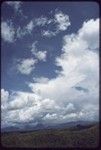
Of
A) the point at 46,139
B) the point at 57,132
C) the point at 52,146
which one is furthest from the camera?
the point at 57,132

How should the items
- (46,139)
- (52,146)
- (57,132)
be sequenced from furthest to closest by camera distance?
(57,132) < (46,139) < (52,146)

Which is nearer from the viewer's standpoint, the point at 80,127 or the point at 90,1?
the point at 90,1

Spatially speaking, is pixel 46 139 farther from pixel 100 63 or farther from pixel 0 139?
pixel 100 63

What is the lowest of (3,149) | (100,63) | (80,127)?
(3,149)

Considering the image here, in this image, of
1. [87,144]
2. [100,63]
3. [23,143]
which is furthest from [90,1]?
[23,143]

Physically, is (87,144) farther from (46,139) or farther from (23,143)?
(23,143)

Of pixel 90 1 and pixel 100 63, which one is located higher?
pixel 90 1
